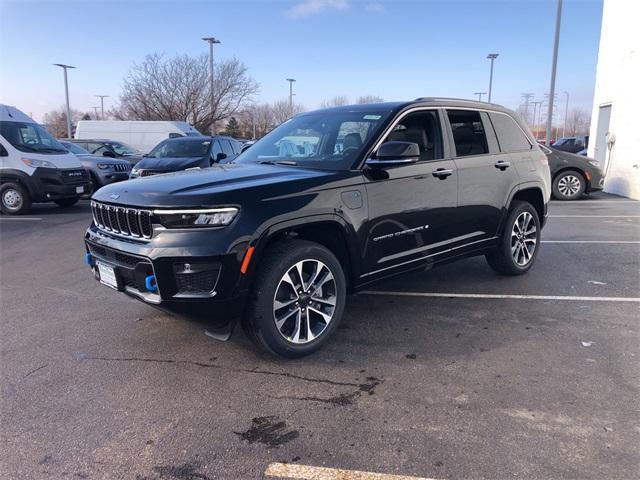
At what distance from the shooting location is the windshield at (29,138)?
11.1m

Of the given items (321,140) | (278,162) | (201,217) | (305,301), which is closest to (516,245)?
(321,140)

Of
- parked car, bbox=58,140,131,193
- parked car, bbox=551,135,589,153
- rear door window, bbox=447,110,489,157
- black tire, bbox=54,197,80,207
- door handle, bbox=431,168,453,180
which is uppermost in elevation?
parked car, bbox=551,135,589,153

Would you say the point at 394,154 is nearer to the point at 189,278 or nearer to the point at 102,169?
the point at 189,278

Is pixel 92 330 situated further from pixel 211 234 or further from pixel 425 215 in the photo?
→ pixel 425 215

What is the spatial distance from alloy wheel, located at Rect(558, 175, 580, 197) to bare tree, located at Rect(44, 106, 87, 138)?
6085cm

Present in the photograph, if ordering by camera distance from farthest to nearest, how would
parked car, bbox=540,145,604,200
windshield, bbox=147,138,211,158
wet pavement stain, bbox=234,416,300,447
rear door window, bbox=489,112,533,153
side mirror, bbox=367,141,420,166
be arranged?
parked car, bbox=540,145,604,200 < windshield, bbox=147,138,211,158 < rear door window, bbox=489,112,533,153 < side mirror, bbox=367,141,420,166 < wet pavement stain, bbox=234,416,300,447

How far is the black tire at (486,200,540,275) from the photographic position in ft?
17.9

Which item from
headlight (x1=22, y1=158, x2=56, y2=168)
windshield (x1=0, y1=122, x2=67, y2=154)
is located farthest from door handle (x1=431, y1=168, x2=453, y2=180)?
windshield (x1=0, y1=122, x2=67, y2=154)

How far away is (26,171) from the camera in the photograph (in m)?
11.0

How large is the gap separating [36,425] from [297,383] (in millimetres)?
1562

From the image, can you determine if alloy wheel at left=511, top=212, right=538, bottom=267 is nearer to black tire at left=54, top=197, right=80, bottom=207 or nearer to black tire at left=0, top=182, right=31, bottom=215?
black tire at left=0, top=182, right=31, bottom=215

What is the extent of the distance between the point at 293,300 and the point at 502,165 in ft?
9.69

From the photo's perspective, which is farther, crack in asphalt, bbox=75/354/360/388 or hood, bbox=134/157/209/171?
hood, bbox=134/157/209/171

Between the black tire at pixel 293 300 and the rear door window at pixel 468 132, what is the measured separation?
1991 mm
